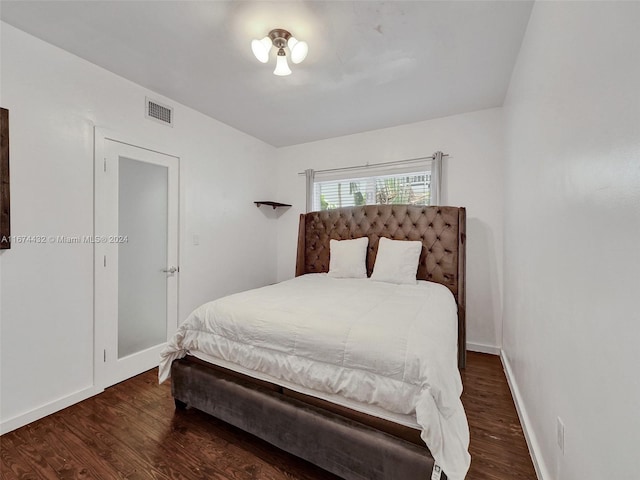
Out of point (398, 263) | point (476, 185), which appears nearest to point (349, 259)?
point (398, 263)

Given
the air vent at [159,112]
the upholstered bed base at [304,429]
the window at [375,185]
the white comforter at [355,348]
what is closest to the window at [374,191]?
the window at [375,185]

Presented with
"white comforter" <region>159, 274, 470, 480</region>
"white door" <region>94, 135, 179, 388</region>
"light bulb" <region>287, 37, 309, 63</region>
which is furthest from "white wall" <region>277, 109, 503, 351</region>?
"white door" <region>94, 135, 179, 388</region>

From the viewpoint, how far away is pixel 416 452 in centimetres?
117

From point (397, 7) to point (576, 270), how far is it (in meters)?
1.71

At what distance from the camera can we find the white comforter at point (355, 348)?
118cm

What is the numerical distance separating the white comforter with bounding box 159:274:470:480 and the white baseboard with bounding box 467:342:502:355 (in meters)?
1.35

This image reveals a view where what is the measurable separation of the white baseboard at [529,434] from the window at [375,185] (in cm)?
190

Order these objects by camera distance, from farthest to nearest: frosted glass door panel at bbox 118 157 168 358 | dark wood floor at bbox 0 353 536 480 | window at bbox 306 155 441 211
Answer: window at bbox 306 155 441 211 < frosted glass door panel at bbox 118 157 168 358 < dark wood floor at bbox 0 353 536 480

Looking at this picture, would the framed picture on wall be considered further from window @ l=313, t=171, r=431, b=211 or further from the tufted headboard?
window @ l=313, t=171, r=431, b=211

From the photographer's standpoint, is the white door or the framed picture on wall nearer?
the framed picture on wall

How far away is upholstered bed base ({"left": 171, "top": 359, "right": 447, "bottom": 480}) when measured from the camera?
121 centimetres

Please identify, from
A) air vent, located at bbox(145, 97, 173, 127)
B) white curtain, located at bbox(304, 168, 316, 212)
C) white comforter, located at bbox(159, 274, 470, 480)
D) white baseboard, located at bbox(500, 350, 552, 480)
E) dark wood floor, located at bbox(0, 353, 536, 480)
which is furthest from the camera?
white curtain, located at bbox(304, 168, 316, 212)

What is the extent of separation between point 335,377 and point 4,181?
238cm

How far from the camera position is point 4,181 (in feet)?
5.88
